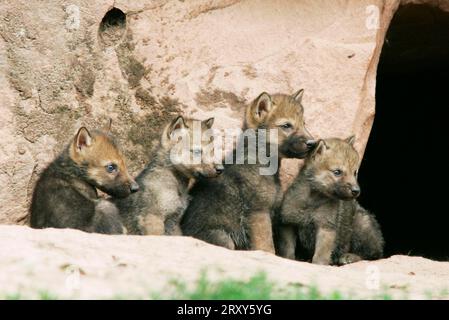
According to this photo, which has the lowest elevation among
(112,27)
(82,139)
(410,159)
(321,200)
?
(410,159)

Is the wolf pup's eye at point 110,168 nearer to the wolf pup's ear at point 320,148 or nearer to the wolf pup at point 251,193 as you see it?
the wolf pup at point 251,193

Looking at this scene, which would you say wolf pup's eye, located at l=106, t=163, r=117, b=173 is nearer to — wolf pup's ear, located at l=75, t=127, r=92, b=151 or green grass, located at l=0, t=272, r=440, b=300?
wolf pup's ear, located at l=75, t=127, r=92, b=151

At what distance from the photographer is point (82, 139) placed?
28.0 feet

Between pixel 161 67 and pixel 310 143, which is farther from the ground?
pixel 161 67

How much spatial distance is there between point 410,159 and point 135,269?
9.15 m

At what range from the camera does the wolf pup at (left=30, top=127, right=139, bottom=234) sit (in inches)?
323

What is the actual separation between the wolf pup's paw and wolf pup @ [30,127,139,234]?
7.08 feet

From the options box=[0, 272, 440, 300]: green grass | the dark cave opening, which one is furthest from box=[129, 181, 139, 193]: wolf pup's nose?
the dark cave opening

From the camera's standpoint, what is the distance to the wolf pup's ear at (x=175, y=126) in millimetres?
8797

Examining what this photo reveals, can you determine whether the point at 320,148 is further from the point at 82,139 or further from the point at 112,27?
the point at 112,27

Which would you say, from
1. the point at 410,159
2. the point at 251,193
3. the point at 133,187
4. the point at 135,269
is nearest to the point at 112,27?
the point at 133,187
